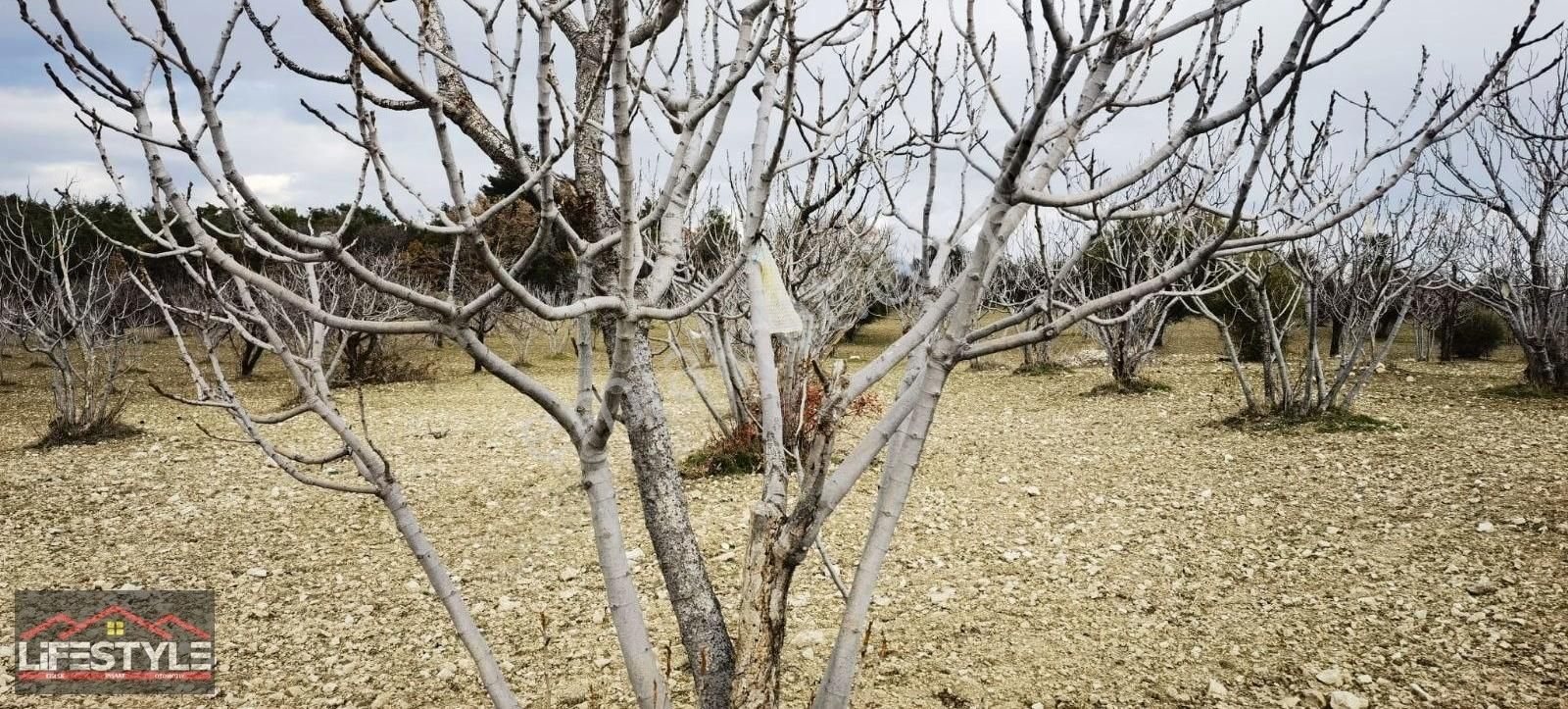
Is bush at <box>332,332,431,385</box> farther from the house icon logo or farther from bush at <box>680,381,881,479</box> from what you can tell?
the house icon logo

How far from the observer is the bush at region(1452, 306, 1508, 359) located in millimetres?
14414

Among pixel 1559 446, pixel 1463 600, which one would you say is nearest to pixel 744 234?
pixel 1463 600

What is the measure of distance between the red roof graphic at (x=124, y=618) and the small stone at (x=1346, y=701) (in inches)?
183

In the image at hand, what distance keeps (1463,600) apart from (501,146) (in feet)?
14.1

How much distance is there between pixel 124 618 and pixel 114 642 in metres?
0.30

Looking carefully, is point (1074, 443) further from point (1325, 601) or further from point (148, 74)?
point (148, 74)

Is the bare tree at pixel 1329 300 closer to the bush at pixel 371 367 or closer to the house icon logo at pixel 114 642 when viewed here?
the house icon logo at pixel 114 642

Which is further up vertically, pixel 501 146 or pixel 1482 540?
pixel 501 146

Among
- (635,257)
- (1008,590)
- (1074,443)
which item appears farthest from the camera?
(1074,443)

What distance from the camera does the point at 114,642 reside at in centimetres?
358

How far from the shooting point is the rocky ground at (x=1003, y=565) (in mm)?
3102

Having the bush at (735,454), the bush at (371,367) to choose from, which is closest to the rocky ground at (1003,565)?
the bush at (735,454)

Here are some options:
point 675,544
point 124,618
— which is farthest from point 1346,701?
point 124,618

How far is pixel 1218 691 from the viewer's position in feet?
9.66
